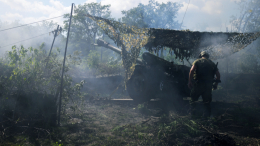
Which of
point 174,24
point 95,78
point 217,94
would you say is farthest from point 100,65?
point 174,24

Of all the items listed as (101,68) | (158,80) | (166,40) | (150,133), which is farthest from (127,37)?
(101,68)

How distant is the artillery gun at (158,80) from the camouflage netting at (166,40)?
0.48 metres

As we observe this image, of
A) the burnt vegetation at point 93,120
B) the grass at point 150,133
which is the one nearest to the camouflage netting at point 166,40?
the burnt vegetation at point 93,120

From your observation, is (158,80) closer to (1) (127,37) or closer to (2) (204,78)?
(2) (204,78)

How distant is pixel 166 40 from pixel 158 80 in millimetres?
1677

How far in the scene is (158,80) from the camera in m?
6.42

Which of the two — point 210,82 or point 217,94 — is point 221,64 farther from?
Answer: point 210,82

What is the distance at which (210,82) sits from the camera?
470 cm

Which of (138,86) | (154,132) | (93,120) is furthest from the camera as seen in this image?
(138,86)

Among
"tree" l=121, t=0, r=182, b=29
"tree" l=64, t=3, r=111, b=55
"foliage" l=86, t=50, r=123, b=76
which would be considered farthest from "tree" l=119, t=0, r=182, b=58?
"foliage" l=86, t=50, r=123, b=76

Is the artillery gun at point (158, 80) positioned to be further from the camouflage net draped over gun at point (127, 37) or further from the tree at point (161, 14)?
the tree at point (161, 14)

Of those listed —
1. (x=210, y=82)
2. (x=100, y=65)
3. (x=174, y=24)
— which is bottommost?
(x=210, y=82)

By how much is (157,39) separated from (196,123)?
3195mm

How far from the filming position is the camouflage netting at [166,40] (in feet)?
18.6
